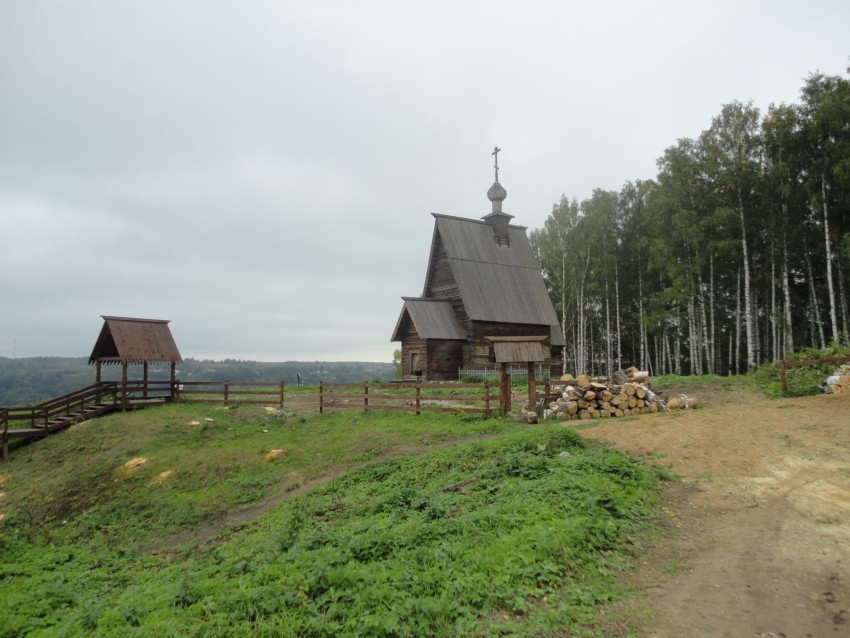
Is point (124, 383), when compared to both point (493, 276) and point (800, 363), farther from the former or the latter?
point (800, 363)

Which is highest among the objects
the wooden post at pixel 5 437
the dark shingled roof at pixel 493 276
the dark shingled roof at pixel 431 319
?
the dark shingled roof at pixel 493 276

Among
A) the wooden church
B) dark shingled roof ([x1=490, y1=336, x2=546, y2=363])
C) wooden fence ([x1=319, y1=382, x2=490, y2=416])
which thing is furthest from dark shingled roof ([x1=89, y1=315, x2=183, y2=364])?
dark shingled roof ([x1=490, y1=336, x2=546, y2=363])

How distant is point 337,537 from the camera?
21.9ft

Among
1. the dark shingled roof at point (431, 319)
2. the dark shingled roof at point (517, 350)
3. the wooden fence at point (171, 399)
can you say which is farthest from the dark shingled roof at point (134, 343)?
the dark shingled roof at point (517, 350)

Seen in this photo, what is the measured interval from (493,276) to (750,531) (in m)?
27.9

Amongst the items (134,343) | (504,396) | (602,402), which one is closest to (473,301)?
(504,396)

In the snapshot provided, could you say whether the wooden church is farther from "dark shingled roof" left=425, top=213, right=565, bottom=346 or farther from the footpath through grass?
the footpath through grass

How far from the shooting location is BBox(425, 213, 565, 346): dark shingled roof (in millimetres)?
31922

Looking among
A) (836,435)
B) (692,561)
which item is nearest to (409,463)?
(692,561)

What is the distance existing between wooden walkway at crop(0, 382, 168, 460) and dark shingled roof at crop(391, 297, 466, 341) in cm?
1352

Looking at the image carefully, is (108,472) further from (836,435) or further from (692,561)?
(836,435)

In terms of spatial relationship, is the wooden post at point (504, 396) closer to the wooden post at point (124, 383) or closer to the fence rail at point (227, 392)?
the fence rail at point (227, 392)

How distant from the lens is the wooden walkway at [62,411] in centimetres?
1897

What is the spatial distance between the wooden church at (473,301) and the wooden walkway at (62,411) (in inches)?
549
